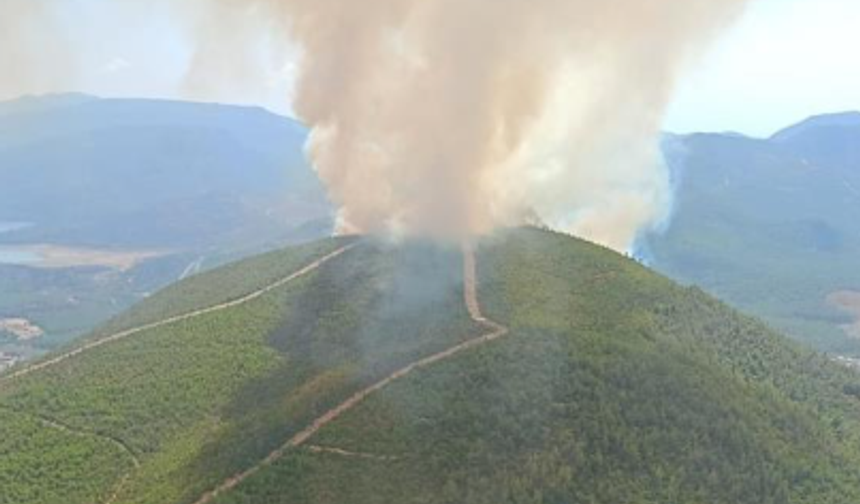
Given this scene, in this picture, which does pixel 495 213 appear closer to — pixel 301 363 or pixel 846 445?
pixel 301 363

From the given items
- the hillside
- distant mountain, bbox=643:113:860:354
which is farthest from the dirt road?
distant mountain, bbox=643:113:860:354

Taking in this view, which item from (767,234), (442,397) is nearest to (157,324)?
(442,397)

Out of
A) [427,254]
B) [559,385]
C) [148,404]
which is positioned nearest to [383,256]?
[427,254]

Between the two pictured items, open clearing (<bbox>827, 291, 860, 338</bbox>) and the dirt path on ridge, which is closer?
the dirt path on ridge

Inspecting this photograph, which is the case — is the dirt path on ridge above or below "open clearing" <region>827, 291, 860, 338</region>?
below

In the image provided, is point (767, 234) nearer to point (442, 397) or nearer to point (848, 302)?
point (848, 302)

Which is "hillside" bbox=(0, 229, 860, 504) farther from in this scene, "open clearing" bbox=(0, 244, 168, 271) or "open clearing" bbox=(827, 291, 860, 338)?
"open clearing" bbox=(0, 244, 168, 271)

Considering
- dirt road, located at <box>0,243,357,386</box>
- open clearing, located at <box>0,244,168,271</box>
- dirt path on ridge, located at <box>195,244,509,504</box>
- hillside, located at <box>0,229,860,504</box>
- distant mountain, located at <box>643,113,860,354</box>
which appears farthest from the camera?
open clearing, located at <box>0,244,168,271</box>

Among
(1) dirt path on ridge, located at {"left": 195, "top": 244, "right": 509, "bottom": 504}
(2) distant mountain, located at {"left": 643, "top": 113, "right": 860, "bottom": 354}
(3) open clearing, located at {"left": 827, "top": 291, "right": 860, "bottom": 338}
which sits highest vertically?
(2) distant mountain, located at {"left": 643, "top": 113, "right": 860, "bottom": 354}
